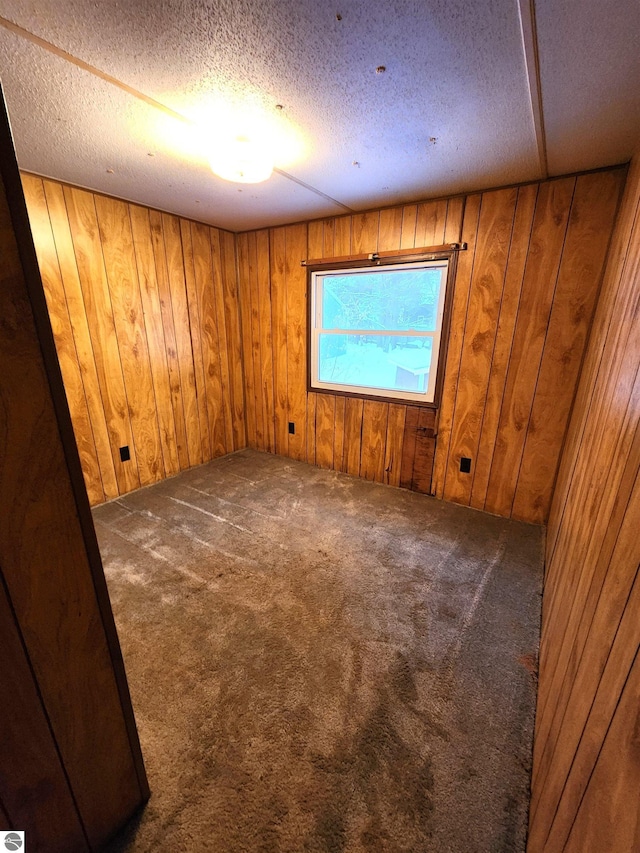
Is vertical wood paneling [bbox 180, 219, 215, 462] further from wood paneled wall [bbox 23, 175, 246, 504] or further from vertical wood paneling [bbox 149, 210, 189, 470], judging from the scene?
vertical wood paneling [bbox 149, 210, 189, 470]

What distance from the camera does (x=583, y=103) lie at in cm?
132

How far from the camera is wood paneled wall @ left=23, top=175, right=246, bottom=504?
7.43 ft

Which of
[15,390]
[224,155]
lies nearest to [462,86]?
[224,155]

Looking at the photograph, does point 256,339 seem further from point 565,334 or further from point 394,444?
point 565,334

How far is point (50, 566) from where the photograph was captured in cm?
73

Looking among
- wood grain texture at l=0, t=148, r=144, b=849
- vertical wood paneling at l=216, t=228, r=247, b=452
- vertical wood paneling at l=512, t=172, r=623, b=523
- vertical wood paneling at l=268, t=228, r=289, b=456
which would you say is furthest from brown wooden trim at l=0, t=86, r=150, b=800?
vertical wood paneling at l=216, t=228, r=247, b=452

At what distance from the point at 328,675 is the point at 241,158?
2.33 m

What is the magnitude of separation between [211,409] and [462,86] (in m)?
2.95

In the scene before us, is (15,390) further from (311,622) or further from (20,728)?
(311,622)

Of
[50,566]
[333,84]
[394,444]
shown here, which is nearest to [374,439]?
[394,444]

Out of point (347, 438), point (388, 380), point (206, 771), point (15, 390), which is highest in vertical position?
point (15, 390)

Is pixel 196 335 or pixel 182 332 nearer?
pixel 182 332

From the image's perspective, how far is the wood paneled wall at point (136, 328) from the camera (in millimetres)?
2266

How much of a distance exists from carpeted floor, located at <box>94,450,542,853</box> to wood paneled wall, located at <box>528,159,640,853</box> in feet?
0.69
